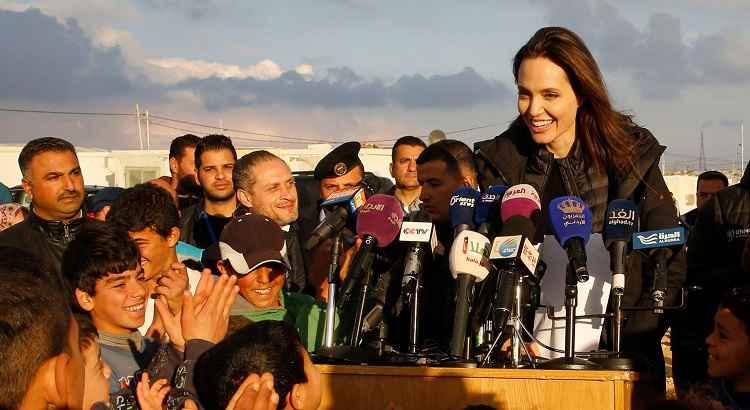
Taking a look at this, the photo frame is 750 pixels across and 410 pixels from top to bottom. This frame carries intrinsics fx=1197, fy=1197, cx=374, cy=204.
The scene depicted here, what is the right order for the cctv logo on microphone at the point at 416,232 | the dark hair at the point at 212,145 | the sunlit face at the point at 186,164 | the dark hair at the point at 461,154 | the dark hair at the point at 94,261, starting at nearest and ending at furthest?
the cctv logo on microphone at the point at 416,232 → the dark hair at the point at 94,261 → the dark hair at the point at 461,154 → the dark hair at the point at 212,145 → the sunlit face at the point at 186,164

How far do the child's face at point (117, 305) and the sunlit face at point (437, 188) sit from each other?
1.42 metres

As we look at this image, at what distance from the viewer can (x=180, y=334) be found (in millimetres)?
4156

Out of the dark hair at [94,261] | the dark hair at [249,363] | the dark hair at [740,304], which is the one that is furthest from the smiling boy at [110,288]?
the dark hair at [740,304]

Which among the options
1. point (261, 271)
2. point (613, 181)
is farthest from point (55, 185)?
point (613, 181)

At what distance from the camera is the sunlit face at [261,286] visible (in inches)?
210

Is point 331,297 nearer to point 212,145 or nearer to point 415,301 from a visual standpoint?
point 415,301

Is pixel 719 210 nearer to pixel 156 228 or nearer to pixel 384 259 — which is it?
pixel 384 259

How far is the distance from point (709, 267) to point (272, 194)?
2.56 metres

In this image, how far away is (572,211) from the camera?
4477 millimetres

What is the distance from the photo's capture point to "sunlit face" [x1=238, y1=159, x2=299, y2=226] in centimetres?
665

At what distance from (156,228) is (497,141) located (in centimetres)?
171

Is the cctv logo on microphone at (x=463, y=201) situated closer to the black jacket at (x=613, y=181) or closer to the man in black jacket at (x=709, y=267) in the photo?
the black jacket at (x=613, y=181)

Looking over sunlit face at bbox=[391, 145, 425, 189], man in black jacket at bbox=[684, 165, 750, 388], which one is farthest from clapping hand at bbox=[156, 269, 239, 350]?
sunlit face at bbox=[391, 145, 425, 189]

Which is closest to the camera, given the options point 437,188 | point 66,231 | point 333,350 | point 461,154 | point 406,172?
point 333,350
